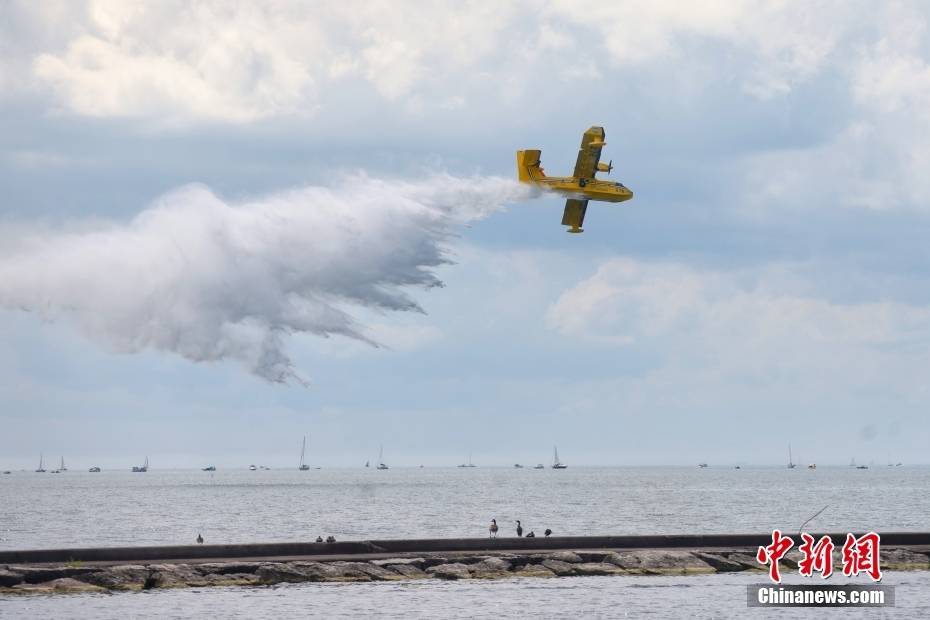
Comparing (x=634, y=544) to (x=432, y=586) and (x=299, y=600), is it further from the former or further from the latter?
(x=299, y=600)

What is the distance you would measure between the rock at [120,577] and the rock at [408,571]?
8.90 meters

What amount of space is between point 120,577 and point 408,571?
1037 cm

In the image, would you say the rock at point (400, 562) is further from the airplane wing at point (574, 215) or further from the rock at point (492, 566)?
the airplane wing at point (574, 215)

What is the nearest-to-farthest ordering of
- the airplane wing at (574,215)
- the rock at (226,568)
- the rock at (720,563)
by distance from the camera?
the rock at (226,568) < the rock at (720,563) < the airplane wing at (574,215)

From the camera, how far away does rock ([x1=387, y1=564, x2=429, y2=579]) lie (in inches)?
1777

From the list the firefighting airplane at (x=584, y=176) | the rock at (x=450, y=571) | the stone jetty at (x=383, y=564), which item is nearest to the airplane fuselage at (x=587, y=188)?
the firefighting airplane at (x=584, y=176)

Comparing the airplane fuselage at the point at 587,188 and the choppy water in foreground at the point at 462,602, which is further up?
the airplane fuselage at the point at 587,188

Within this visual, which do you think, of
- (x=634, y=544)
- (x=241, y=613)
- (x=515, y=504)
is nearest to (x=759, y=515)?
(x=515, y=504)

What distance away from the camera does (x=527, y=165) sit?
5831cm

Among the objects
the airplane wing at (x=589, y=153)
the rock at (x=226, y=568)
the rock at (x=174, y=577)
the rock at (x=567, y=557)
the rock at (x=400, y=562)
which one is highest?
the airplane wing at (x=589, y=153)

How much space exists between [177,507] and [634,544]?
9095cm

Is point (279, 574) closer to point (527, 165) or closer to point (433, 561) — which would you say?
point (433, 561)

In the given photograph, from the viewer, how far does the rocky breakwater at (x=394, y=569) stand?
41438mm

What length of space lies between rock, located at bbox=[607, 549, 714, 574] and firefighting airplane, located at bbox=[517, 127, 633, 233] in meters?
18.2
